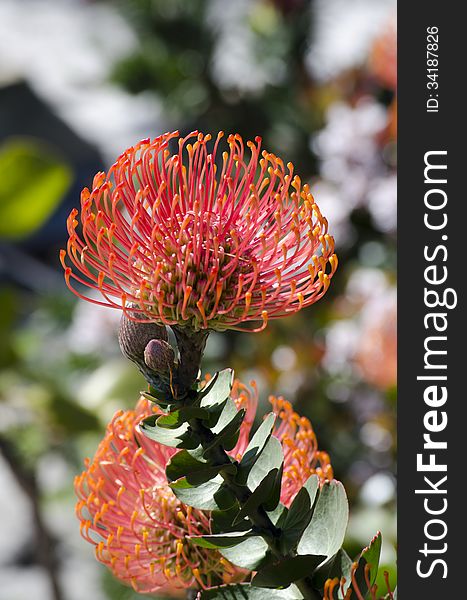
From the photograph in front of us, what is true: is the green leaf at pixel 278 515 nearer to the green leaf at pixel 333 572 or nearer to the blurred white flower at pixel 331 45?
the green leaf at pixel 333 572

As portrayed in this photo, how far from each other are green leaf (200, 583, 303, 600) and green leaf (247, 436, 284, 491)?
0.08ft

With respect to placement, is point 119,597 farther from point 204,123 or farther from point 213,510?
point 204,123

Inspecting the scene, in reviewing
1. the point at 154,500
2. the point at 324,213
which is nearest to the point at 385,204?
the point at 324,213

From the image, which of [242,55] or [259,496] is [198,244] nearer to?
[259,496]

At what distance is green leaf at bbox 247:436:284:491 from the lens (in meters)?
0.20

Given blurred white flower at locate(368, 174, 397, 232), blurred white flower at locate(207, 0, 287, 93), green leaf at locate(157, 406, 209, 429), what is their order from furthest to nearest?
1. blurred white flower at locate(207, 0, 287, 93)
2. blurred white flower at locate(368, 174, 397, 232)
3. green leaf at locate(157, 406, 209, 429)

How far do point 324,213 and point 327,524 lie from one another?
1.97 ft

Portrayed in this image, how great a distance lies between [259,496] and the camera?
0.61 ft

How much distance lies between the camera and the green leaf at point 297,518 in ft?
0.64

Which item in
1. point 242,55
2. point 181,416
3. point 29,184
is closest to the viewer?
point 181,416

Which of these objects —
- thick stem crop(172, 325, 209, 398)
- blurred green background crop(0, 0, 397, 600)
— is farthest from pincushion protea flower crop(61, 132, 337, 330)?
blurred green background crop(0, 0, 397, 600)

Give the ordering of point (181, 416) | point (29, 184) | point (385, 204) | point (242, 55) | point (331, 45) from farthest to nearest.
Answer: point (331, 45) → point (242, 55) → point (385, 204) → point (29, 184) → point (181, 416)

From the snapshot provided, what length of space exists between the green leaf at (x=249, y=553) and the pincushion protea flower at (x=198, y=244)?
0.16 ft

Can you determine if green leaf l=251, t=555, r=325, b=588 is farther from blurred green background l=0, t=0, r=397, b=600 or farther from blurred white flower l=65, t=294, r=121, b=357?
blurred white flower l=65, t=294, r=121, b=357
